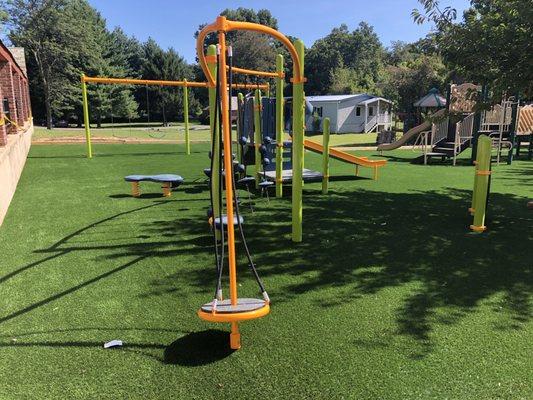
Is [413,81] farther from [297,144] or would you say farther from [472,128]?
[297,144]

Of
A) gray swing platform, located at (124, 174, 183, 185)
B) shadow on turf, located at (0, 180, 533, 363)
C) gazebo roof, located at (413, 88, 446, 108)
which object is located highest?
gazebo roof, located at (413, 88, 446, 108)

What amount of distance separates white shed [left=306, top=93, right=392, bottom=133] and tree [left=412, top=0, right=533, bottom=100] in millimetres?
31962

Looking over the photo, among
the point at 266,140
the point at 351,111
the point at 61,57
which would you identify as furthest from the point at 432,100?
the point at 61,57

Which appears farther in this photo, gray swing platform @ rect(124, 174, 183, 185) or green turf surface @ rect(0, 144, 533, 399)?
gray swing platform @ rect(124, 174, 183, 185)

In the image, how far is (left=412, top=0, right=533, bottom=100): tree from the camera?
5949mm

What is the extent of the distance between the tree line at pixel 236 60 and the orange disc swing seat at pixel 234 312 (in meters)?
2.48

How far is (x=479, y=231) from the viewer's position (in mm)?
6309

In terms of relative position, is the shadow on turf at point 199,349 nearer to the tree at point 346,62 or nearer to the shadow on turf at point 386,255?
the shadow on turf at point 386,255

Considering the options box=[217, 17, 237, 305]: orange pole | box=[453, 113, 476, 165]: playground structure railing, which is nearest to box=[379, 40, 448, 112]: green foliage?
box=[453, 113, 476, 165]: playground structure railing

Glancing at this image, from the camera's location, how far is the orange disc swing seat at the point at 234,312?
2.97 metres

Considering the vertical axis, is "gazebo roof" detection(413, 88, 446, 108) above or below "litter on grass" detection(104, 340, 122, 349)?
above

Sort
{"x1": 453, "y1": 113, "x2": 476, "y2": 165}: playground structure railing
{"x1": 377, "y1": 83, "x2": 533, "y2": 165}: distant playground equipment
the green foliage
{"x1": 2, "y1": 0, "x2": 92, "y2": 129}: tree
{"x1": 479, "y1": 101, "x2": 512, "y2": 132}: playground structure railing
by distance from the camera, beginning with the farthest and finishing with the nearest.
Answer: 1. {"x1": 2, "y1": 0, "x2": 92, "y2": 129}: tree
2. the green foliage
3. {"x1": 453, "y1": 113, "x2": 476, "y2": 165}: playground structure railing
4. {"x1": 479, "y1": 101, "x2": 512, "y2": 132}: playground structure railing
5. {"x1": 377, "y1": 83, "x2": 533, "y2": 165}: distant playground equipment

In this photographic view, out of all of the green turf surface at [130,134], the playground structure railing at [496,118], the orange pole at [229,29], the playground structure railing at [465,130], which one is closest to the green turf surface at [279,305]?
the orange pole at [229,29]

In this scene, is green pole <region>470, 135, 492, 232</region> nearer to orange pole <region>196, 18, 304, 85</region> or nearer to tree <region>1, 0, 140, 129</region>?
orange pole <region>196, 18, 304, 85</region>
